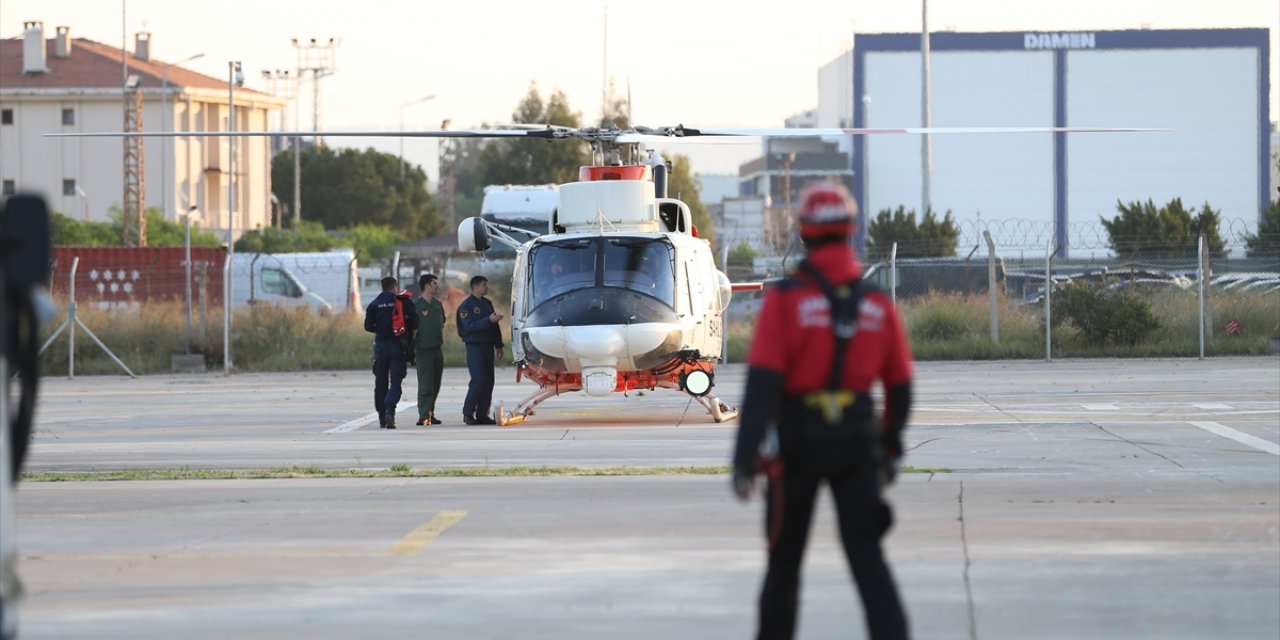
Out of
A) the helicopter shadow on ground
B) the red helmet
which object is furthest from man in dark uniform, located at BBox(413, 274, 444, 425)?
the red helmet

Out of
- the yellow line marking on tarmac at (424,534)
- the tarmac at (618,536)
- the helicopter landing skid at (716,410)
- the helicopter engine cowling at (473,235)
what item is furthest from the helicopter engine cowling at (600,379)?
the yellow line marking on tarmac at (424,534)

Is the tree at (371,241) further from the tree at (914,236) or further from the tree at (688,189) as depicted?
the tree at (914,236)

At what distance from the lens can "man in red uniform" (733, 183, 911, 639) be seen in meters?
6.23

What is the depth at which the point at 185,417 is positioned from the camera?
21703mm

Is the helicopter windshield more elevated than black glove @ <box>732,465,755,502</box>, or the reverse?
the helicopter windshield

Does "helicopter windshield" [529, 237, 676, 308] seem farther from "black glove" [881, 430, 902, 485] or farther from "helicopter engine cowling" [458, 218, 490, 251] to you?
"black glove" [881, 430, 902, 485]

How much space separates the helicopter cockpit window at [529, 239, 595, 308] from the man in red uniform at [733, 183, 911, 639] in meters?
12.3

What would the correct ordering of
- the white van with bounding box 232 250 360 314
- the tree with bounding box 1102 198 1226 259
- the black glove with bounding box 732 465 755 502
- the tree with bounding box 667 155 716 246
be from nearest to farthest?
the black glove with bounding box 732 465 755 502, the white van with bounding box 232 250 360 314, the tree with bounding box 1102 198 1226 259, the tree with bounding box 667 155 716 246

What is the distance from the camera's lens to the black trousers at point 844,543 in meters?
6.19

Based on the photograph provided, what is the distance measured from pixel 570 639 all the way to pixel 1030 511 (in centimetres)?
469

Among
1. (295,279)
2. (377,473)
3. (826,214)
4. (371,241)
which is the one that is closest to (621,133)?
(377,473)

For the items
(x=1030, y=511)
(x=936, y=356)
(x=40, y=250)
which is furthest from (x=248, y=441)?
(x=936, y=356)

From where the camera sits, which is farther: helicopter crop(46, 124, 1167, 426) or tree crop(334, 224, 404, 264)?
tree crop(334, 224, 404, 264)

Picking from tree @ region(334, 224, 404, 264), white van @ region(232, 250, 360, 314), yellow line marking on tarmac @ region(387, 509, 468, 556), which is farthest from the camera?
tree @ region(334, 224, 404, 264)
